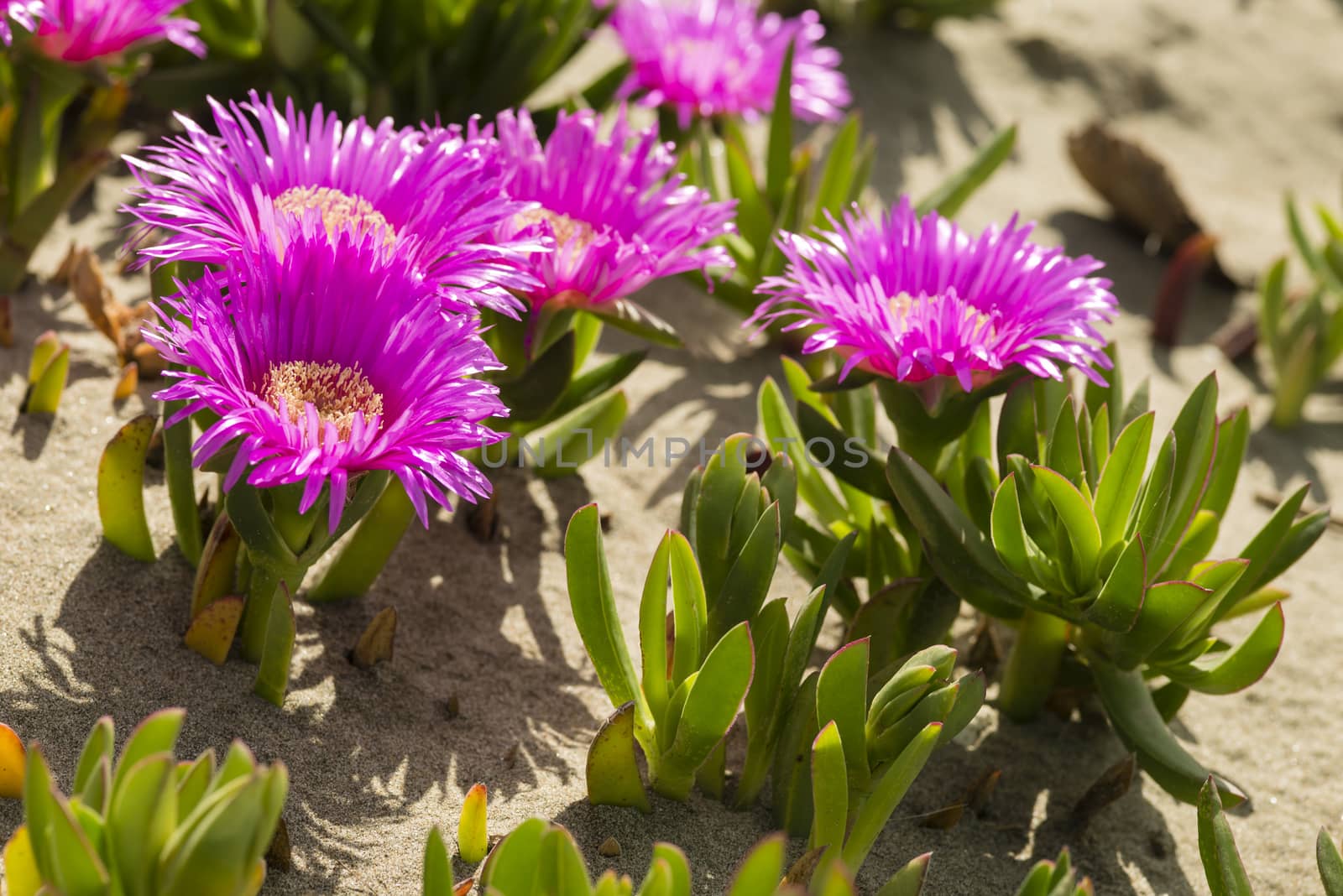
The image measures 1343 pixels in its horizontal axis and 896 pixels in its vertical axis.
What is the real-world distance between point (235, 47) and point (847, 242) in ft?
4.35

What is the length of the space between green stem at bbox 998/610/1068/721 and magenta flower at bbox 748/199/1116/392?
1.05 feet

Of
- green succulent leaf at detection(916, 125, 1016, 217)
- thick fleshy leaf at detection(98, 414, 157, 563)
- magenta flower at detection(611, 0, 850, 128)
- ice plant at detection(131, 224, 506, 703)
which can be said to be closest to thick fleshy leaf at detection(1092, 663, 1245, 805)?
ice plant at detection(131, 224, 506, 703)

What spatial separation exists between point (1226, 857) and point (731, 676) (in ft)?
1.72

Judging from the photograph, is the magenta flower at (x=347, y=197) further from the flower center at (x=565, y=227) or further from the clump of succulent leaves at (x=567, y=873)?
the clump of succulent leaves at (x=567, y=873)

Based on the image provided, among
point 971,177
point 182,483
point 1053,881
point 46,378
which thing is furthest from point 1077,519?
point 46,378

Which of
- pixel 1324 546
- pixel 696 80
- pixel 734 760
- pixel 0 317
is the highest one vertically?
pixel 696 80

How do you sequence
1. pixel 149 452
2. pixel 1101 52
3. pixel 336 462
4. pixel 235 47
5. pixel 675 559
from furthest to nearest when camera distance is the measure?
pixel 1101 52, pixel 235 47, pixel 149 452, pixel 675 559, pixel 336 462

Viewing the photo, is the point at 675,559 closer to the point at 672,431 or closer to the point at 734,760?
the point at 734,760

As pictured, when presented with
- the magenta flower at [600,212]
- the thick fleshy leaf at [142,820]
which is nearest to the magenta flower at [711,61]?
the magenta flower at [600,212]

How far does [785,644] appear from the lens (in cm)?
149

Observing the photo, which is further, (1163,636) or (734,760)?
(734,760)

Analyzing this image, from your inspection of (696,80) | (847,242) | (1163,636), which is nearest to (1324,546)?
(1163,636)

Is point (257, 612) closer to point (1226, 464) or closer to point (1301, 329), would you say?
point (1226, 464)

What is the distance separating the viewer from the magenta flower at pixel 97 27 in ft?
6.09
